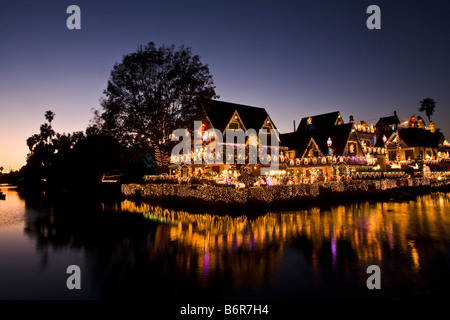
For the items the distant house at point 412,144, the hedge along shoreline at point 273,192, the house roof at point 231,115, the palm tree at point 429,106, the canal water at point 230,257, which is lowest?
the canal water at point 230,257

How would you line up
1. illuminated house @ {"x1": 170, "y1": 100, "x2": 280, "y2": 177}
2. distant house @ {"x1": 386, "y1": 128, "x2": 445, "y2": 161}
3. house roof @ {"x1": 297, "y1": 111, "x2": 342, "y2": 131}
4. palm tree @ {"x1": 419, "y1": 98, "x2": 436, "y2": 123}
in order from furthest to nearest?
palm tree @ {"x1": 419, "y1": 98, "x2": 436, "y2": 123} → distant house @ {"x1": 386, "y1": 128, "x2": 445, "y2": 161} → house roof @ {"x1": 297, "y1": 111, "x2": 342, "y2": 131} → illuminated house @ {"x1": 170, "y1": 100, "x2": 280, "y2": 177}

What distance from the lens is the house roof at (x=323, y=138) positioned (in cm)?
4053

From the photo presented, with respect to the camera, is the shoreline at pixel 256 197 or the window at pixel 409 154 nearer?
the shoreline at pixel 256 197

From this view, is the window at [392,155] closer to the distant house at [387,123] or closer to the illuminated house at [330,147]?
the illuminated house at [330,147]

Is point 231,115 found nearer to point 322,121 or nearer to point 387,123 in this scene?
point 322,121

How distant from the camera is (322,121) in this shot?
49812mm

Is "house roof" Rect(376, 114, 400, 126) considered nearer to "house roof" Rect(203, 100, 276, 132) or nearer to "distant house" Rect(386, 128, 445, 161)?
"distant house" Rect(386, 128, 445, 161)

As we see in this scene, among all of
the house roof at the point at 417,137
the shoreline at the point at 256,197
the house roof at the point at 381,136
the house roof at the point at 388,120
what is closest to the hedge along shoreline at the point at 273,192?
the shoreline at the point at 256,197

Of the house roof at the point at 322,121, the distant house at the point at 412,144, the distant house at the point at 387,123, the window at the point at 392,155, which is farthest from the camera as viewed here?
the distant house at the point at 387,123

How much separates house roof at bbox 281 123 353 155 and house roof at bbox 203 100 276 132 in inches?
246

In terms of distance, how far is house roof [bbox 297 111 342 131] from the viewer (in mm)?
47906

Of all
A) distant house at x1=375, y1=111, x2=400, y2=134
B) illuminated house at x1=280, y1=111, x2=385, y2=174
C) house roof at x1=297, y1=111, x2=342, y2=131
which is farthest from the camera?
distant house at x1=375, y1=111, x2=400, y2=134

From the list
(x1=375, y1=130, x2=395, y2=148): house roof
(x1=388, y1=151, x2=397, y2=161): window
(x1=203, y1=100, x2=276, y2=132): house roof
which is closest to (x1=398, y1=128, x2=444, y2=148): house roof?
(x1=375, y1=130, x2=395, y2=148): house roof

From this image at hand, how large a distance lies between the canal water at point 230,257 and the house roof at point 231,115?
2052cm
